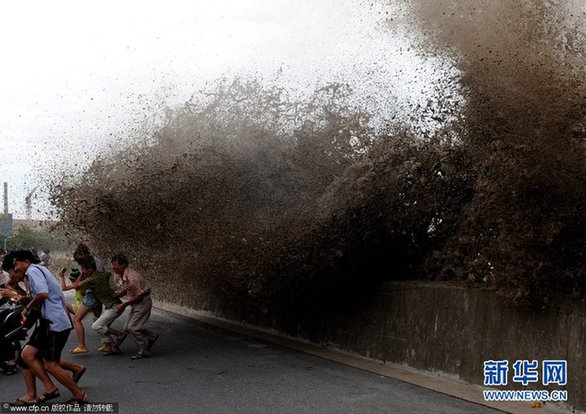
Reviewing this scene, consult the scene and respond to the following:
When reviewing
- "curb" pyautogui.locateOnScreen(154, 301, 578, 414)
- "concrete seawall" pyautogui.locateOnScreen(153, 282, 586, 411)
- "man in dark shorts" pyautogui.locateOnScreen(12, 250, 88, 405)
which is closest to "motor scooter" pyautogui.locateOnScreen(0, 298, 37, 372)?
"man in dark shorts" pyautogui.locateOnScreen(12, 250, 88, 405)

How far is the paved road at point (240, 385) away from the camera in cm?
759

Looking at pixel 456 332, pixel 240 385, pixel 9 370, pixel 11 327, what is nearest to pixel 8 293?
pixel 11 327

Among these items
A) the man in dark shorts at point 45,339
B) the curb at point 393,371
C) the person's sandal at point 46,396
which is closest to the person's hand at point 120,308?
the curb at point 393,371

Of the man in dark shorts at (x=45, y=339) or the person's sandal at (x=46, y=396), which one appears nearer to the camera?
the man in dark shorts at (x=45, y=339)

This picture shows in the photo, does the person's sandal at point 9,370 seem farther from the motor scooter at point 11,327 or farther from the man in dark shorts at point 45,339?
the man in dark shorts at point 45,339

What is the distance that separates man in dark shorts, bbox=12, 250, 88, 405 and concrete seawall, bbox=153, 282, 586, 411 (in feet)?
13.9

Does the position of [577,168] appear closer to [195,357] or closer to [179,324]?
[195,357]

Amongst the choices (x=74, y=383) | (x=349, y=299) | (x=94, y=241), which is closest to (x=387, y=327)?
(x=349, y=299)

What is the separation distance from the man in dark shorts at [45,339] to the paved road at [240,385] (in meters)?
0.43

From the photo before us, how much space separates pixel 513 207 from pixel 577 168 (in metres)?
0.87

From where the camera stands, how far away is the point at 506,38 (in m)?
8.12

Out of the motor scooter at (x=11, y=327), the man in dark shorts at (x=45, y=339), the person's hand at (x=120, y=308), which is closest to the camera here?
the man in dark shorts at (x=45, y=339)

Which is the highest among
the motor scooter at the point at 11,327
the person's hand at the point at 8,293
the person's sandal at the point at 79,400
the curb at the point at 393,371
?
the person's hand at the point at 8,293

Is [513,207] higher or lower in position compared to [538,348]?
higher
